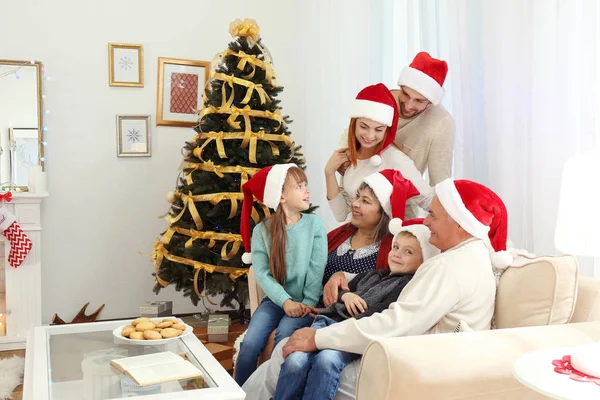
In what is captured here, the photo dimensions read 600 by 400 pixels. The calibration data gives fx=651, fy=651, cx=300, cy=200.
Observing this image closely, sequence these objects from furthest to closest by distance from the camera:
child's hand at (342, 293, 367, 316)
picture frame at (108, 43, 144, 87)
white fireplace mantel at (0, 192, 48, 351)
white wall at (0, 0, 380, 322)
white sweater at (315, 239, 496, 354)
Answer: picture frame at (108, 43, 144, 87) < white wall at (0, 0, 380, 322) < white fireplace mantel at (0, 192, 48, 351) < child's hand at (342, 293, 367, 316) < white sweater at (315, 239, 496, 354)

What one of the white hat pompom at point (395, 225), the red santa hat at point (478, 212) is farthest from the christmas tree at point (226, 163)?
the red santa hat at point (478, 212)

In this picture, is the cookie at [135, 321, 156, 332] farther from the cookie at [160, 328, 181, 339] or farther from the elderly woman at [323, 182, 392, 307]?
the elderly woman at [323, 182, 392, 307]

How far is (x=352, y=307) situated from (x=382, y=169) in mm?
844

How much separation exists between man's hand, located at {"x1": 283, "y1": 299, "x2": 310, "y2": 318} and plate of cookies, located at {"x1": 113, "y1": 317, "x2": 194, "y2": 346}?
1.44ft

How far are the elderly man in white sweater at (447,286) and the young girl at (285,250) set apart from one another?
1.92 feet

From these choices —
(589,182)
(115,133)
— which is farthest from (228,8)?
(589,182)

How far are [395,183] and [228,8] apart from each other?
9.70ft

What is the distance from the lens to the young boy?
2.14 meters

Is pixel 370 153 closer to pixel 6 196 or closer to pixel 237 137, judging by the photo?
pixel 237 137

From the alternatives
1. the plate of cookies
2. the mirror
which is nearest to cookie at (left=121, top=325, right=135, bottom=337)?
the plate of cookies

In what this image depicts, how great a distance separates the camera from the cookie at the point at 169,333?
2.46 m

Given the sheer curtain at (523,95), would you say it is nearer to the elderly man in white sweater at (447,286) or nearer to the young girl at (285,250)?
the elderly man in white sweater at (447,286)

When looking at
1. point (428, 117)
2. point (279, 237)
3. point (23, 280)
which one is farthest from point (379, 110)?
point (23, 280)

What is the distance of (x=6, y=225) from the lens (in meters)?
4.18
